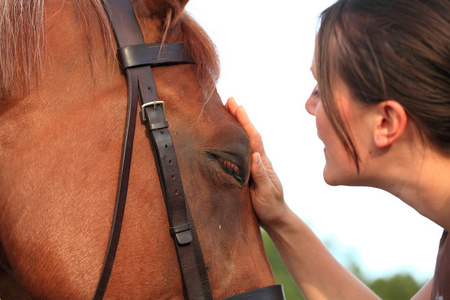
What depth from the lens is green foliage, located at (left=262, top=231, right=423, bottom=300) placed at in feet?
30.7

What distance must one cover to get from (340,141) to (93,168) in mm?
848

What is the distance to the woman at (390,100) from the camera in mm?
1254

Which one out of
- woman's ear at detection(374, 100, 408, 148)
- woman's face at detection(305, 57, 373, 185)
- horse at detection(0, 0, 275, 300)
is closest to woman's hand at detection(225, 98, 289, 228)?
horse at detection(0, 0, 275, 300)

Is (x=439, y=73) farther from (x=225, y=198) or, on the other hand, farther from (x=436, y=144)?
(x=225, y=198)

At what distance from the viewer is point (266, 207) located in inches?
76.2

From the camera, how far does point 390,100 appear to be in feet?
4.26

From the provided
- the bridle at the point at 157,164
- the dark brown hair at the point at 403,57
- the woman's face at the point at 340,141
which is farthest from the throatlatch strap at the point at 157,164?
the dark brown hair at the point at 403,57

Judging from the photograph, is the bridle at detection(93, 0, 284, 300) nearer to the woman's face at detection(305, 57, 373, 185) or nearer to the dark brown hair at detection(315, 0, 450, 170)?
the woman's face at detection(305, 57, 373, 185)

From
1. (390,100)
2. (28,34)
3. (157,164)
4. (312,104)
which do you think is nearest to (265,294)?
(157,164)

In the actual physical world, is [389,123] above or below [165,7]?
below

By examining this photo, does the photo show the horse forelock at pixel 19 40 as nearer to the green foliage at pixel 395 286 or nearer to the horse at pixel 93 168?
the horse at pixel 93 168

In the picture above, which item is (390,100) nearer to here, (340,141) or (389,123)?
(389,123)

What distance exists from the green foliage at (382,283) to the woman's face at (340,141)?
7937mm

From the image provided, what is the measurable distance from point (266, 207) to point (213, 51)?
702 mm
